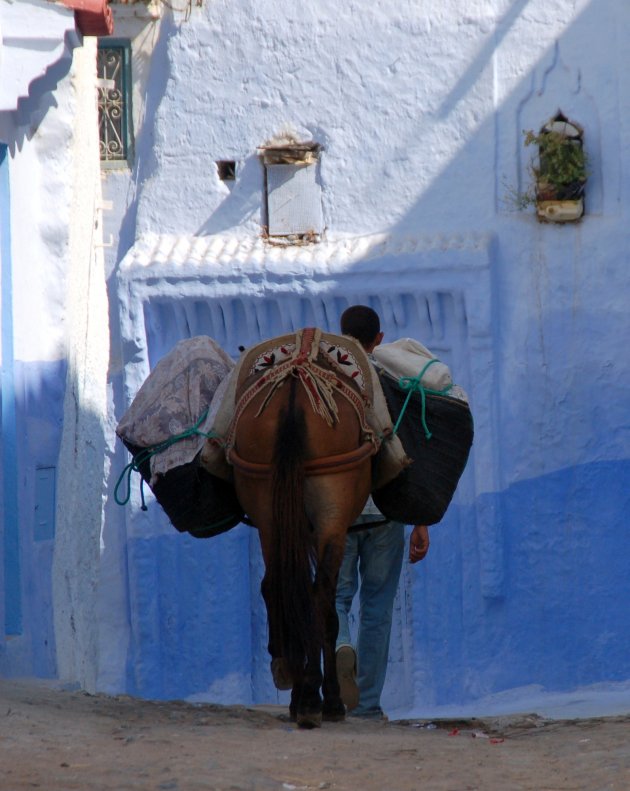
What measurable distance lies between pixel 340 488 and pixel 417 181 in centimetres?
472

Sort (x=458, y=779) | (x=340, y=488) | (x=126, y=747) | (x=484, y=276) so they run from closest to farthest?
(x=458, y=779) → (x=126, y=747) → (x=340, y=488) → (x=484, y=276)

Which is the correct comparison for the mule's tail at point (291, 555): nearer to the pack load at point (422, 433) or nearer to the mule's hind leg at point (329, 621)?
the mule's hind leg at point (329, 621)

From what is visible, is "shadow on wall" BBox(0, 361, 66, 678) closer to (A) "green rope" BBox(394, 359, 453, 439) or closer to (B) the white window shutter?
(A) "green rope" BBox(394, 359, 453, 439)

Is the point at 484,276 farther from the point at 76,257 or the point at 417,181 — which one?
the point at 76,257

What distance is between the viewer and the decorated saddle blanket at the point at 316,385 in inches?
208

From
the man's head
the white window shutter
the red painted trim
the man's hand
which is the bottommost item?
the man's hand

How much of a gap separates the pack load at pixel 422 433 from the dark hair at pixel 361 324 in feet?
0.80

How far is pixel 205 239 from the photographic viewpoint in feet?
32.7

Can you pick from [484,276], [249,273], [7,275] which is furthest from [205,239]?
[7,275]

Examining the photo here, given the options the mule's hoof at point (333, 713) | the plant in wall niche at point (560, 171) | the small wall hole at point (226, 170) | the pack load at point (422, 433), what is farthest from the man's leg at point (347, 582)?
the small wall hole at point (226, 170)

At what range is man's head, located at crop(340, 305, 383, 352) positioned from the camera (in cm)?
608

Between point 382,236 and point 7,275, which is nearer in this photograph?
point 7,275

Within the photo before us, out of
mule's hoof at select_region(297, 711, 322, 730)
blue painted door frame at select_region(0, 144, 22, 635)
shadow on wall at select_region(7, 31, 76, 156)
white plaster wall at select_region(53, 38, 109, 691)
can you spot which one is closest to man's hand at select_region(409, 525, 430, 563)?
mule's hoof at select_region(297, 711, 322, 730)

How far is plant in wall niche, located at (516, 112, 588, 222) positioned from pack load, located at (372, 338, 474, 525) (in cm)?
367
